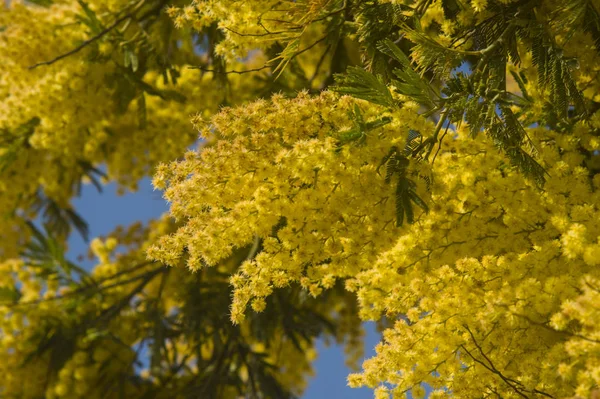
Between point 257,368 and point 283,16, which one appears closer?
point 283,16

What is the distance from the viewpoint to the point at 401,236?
3.69 metres

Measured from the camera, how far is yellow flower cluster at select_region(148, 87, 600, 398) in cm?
329

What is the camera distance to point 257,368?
716cm

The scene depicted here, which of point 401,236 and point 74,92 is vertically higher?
point 74,92

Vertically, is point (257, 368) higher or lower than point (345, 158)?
higher

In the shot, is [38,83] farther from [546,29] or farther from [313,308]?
[546,29]

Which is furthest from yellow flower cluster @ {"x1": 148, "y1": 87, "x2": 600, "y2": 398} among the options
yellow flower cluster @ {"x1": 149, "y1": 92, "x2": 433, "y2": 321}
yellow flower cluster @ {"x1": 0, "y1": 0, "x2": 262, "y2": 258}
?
yellow flower cluster @ {"x1": 0, "y1": 0, "x2": 262, "y2": 258}

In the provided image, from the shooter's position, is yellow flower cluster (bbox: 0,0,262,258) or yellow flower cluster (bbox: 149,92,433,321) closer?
yellow flower cluster (bbox: 149,92,433,321)

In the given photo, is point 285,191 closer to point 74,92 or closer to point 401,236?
point 401,236

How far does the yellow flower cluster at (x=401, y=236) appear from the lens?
3295 millimetres

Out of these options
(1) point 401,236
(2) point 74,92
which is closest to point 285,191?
(1) point 401,236

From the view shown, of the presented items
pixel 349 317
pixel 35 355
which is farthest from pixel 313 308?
pixel 35 355

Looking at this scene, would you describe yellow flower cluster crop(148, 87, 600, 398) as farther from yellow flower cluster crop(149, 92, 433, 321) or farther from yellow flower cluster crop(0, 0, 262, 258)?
yellow flower cluster crop(0, 0, 262, 258)

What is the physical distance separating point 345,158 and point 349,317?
16.9ft
